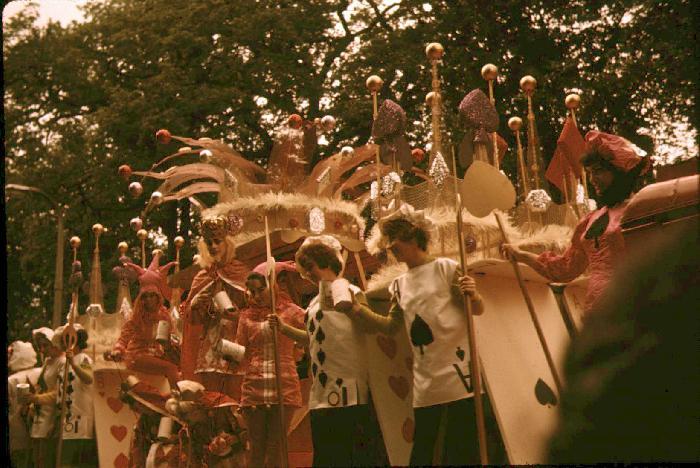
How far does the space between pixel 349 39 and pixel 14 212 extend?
6.04 meters

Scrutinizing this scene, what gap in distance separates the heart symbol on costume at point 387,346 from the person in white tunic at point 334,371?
10cm

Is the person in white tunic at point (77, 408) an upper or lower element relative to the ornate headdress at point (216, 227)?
lower

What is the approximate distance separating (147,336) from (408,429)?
11.2 feet

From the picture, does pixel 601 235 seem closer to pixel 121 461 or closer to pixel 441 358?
pixel 441 358

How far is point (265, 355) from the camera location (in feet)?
21.1

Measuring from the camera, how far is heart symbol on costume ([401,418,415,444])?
5.49 metres

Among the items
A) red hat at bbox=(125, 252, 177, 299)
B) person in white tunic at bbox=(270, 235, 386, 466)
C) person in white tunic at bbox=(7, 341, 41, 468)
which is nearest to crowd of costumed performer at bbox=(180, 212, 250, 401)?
red hat at bbox=(125, 252, 177, 299)

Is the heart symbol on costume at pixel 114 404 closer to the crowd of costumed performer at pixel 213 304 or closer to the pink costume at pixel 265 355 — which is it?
the crowd of costumed performer at pixel 213 304

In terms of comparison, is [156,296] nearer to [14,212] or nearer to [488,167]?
[488,167]

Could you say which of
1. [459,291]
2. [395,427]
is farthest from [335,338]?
[459,291]

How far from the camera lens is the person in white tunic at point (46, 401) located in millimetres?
9281

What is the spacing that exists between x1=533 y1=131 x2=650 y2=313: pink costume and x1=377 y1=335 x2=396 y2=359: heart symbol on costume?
1195 mm

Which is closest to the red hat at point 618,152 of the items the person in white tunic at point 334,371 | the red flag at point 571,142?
the red flag at point 571,142

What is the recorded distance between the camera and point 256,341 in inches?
258
